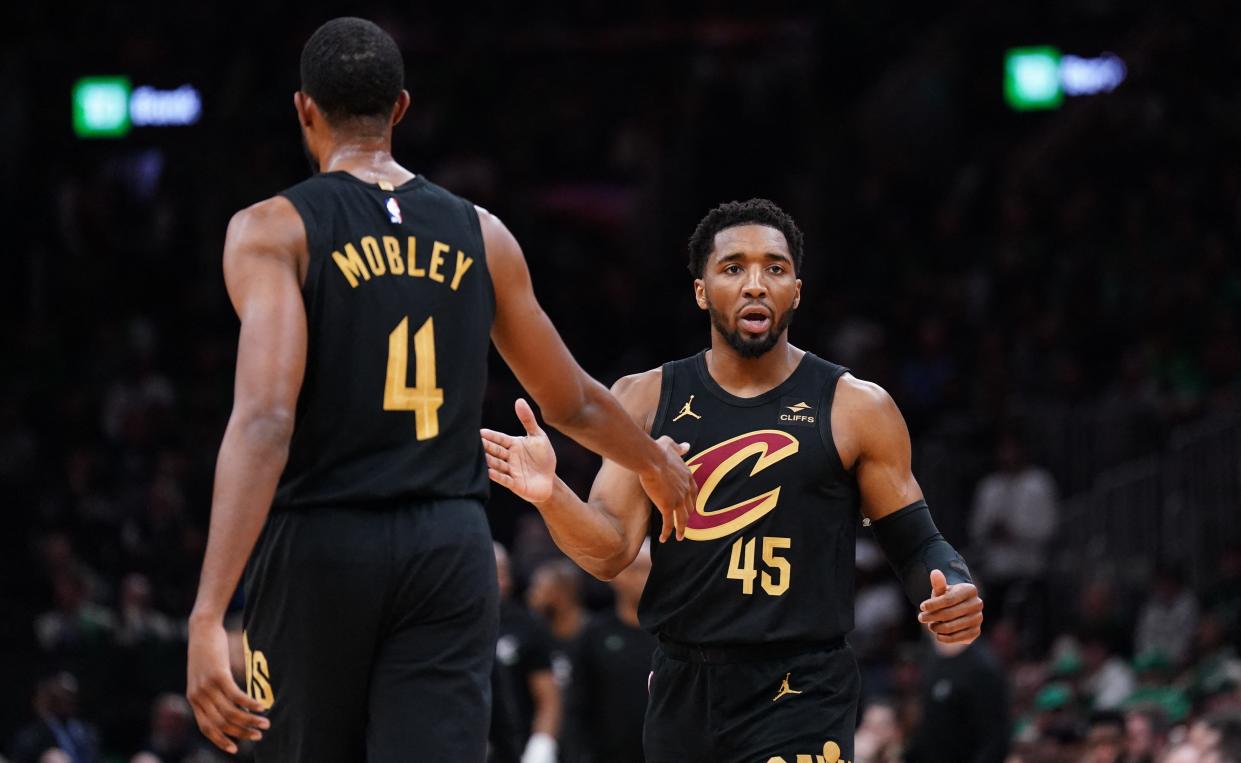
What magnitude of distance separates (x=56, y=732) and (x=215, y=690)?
9418 mm

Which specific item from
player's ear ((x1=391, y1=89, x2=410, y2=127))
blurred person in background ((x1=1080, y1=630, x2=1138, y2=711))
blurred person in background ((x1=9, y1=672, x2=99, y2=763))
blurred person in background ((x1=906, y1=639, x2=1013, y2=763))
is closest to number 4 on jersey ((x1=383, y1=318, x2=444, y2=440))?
player's ear ((x1=391, y1=89, x2=410, y2=127))

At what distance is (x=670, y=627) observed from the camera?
6.48m

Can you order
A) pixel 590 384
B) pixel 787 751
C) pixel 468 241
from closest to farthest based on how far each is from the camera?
pixel 468 241
pixel 590 384
pixel 787 751

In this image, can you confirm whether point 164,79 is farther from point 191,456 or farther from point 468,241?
point 468,241

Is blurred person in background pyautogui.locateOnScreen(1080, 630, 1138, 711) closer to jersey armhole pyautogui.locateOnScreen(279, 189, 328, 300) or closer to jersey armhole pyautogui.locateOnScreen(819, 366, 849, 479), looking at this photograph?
jersey armhole pyautogui.locateOnScreen(819, 366, 849, 479)

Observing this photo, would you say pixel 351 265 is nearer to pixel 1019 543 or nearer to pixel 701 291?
pixel 701 291

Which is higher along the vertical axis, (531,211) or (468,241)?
(531,211)

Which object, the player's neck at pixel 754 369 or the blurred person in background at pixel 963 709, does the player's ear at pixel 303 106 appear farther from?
the blurred person in background at pixel 963 709

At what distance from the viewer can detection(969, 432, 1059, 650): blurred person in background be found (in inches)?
629

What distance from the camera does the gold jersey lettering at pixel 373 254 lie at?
15.7ft

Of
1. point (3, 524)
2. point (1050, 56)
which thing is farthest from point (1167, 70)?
point (3, 524)

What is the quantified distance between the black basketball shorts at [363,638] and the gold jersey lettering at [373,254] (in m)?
0.59

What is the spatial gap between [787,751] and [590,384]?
156 centimetres

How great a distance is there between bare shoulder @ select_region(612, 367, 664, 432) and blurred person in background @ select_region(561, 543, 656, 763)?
3.86 metres
